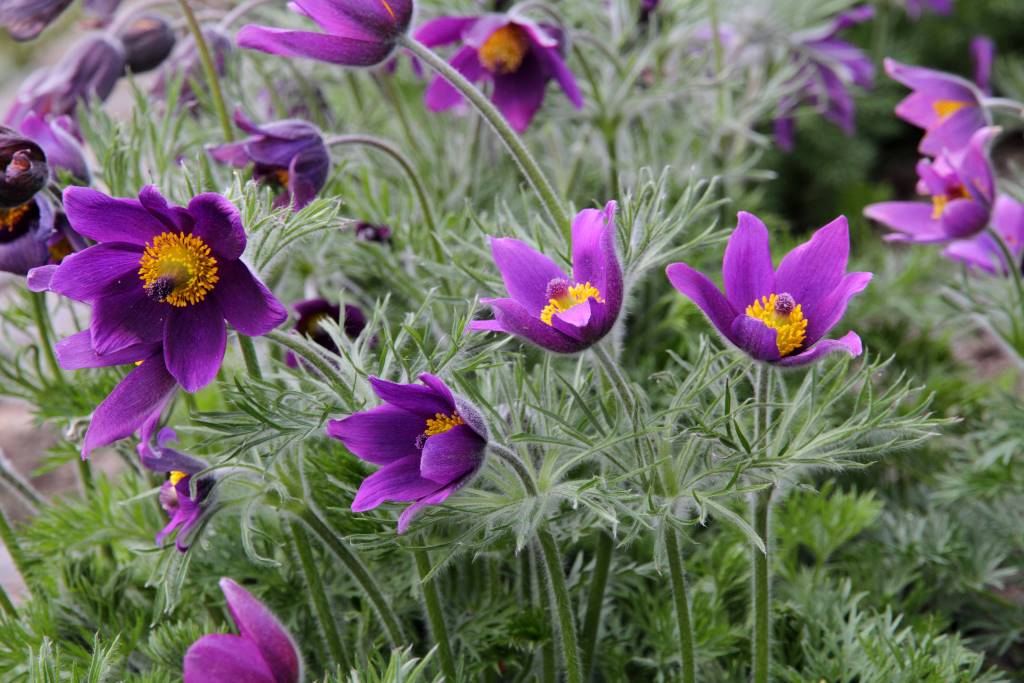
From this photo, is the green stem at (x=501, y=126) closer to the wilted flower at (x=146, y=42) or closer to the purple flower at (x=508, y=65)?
the purple flower at (x=508, y=65)

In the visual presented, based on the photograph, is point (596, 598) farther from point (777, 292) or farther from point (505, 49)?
point (505, 49)

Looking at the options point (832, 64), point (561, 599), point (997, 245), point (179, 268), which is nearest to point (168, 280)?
point (179, 268)

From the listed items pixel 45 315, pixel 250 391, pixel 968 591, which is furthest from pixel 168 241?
pixel 968 591

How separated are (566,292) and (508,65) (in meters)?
0.60

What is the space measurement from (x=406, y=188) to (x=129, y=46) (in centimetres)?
42

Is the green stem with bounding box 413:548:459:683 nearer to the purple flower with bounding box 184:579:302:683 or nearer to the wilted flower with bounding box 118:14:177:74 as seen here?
the purple flower with bounding box 184:579:302:683

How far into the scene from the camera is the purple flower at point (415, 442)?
0.77 metres

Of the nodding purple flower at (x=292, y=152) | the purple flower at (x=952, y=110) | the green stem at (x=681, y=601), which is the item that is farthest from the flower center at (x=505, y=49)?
the green stem at (x=681, y=601)

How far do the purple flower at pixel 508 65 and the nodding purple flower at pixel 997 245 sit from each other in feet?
1.62

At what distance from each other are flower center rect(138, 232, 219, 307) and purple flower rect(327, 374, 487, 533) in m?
0.15

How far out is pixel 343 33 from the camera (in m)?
0.95

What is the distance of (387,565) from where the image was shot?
115cm

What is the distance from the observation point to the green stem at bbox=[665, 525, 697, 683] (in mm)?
898

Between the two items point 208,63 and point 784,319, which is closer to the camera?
point 784,319
